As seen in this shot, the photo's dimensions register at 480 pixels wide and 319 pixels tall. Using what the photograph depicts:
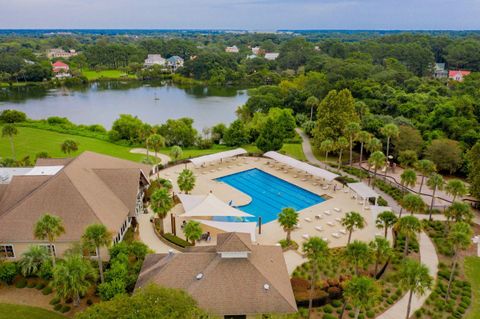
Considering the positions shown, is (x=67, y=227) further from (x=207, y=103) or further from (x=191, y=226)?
(x=207, y=103)

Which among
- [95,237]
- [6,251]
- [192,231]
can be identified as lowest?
[6,251]

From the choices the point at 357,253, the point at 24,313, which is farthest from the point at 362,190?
the point at 24,313

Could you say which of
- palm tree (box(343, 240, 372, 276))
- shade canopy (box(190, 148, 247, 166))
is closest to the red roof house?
shade canopy (box(190, 148, 247, 166))

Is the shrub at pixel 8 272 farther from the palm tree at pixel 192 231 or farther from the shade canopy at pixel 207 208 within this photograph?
the shade canopy at pixel 207 208

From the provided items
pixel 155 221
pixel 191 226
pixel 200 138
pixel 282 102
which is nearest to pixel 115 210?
pixel 155 221

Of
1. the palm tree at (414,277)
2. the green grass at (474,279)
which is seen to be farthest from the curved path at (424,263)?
the palm tree at (414,277)

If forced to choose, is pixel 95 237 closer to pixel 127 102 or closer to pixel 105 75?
pixel 127 102
